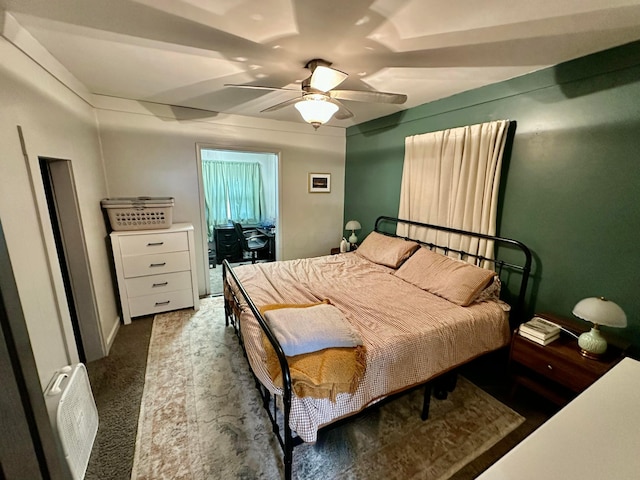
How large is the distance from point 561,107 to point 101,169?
4.27m

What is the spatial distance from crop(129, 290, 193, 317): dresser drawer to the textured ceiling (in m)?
2.19

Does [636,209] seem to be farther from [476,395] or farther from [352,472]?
[352,472]

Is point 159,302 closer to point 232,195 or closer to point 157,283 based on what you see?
point 157,283

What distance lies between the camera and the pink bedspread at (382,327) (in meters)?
1.48

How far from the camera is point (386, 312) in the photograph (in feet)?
6.59

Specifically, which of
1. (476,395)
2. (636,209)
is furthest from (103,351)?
(636,209)

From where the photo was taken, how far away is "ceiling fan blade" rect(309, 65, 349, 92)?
5.33 feet

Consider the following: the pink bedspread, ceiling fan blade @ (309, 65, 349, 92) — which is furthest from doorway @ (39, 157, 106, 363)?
ceiling fan blade @ (309, 65, 349, 92)

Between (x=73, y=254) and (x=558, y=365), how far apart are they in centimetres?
373

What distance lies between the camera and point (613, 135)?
178 cm

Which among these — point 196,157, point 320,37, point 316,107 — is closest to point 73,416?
point 316,107

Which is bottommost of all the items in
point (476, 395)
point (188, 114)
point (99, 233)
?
point (476, 395)

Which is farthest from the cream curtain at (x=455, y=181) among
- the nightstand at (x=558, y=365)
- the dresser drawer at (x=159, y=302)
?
the dresser drawer at (x=159, y=302)

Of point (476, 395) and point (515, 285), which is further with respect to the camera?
point (515, 285)
